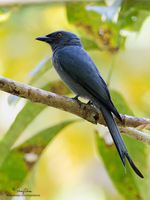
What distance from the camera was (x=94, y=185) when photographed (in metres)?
7.71

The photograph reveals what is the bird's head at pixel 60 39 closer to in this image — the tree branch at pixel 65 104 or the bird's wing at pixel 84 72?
the bird's wing at pixel 84 72

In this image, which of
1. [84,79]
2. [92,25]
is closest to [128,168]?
[84,79]

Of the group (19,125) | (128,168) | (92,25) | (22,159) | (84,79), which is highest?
(92,25)

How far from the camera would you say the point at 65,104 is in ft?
11.4

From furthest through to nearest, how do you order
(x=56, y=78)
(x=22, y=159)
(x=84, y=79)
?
(x=56, y=78), (x=22, y=159), (x=84, y=79)

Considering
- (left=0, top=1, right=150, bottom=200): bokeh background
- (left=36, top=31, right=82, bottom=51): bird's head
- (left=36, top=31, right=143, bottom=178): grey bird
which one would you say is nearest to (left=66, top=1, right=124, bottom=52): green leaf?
(left=36, top=31, right=82, bottom=51): bird's head

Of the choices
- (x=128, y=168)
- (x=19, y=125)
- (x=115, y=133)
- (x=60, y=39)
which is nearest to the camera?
(x=115, y=133)

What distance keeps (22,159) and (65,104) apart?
38.4 inches

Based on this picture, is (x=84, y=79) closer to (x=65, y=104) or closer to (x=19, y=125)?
(x=65, y=104)

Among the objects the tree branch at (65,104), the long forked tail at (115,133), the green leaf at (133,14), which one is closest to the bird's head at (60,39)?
the green leaf at (133,14)

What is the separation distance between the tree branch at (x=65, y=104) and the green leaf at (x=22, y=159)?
0.53 metres

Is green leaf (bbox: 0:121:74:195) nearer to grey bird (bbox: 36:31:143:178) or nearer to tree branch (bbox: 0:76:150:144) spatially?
grey bird (bbox: 36:31:143:178)

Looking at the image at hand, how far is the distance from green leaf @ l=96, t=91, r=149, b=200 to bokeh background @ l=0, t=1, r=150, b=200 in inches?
100

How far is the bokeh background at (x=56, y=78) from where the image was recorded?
7250mm
